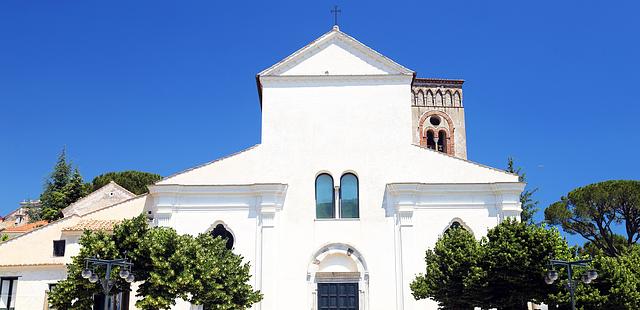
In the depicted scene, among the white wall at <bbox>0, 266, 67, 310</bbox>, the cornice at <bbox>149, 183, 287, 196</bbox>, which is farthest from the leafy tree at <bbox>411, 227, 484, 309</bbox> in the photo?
the white wall at <bbox>0, 266, 67, 310</bbox>

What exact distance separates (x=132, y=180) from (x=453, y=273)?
146ft

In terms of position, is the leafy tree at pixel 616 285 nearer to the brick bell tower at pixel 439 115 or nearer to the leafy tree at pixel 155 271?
the leafy tree at pixel 155 271

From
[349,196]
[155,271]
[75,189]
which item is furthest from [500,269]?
[75,189]

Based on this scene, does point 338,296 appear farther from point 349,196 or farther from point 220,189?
point 220,189

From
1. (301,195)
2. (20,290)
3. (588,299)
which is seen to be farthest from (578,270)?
(20,290)

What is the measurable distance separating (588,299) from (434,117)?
35972mm

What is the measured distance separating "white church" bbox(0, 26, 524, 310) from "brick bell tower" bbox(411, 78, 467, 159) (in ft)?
80.8

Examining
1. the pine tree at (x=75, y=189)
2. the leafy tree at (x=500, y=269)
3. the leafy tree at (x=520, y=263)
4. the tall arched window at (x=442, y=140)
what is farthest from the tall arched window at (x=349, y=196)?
the pine tree at (x=75, y=189)

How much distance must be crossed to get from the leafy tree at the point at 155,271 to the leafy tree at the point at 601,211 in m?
28.2

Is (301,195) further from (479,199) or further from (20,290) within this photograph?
(20,290)

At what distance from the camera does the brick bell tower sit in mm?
55625

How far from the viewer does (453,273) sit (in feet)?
78.4

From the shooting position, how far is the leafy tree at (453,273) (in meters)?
23.1

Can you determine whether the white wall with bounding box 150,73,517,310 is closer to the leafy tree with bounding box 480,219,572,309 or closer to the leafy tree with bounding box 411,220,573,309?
the leafy tree with bounding box 411,220,573,309
